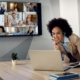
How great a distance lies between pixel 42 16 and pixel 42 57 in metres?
2.89

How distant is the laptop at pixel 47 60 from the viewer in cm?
175

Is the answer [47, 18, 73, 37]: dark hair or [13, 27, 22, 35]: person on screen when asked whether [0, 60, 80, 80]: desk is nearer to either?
[47, 18, 73, 37]: dark hair

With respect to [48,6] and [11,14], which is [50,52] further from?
[48,6]

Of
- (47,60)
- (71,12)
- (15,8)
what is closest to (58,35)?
(47,60)

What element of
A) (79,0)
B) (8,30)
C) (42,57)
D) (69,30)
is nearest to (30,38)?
(8,30)

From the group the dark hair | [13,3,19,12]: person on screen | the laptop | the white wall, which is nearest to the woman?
the dark hair

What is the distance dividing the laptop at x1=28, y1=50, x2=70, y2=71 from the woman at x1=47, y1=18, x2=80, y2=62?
776 mm

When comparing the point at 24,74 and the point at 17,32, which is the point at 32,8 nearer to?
the point at 17,32

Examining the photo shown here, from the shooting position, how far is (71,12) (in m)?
4.66

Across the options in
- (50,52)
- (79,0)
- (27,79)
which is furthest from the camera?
(79,0)

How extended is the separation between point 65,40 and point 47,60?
0.93 meters

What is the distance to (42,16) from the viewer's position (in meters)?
4.61

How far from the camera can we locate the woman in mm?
2598

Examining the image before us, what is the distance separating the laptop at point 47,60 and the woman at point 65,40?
776 mm
